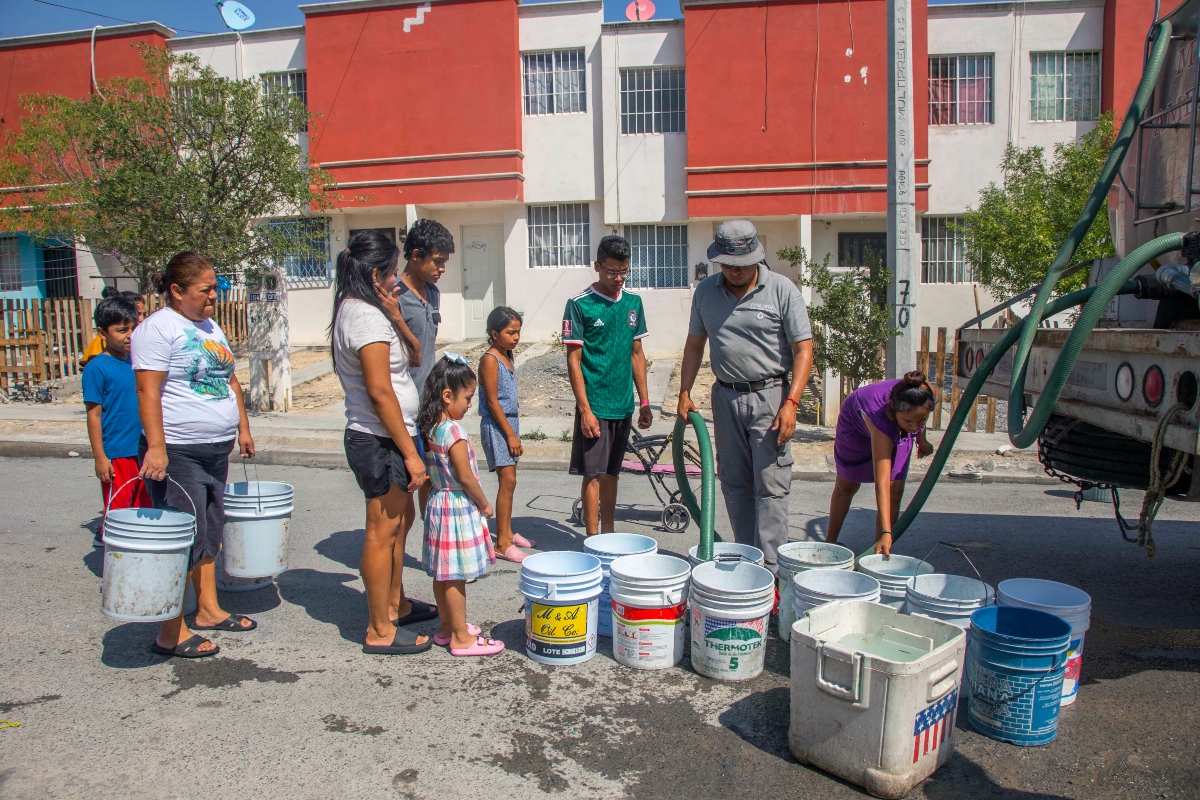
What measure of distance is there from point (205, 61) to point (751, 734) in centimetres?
2128

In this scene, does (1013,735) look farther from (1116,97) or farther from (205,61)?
(205,61)

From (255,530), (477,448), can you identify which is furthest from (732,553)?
(477,448)

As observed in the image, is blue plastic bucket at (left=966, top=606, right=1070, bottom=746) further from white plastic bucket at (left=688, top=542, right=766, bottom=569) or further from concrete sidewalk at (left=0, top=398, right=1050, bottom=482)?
concrete sidewalk at (left=0, top=398, right=1050, bottom=482)

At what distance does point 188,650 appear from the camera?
3.81 meters

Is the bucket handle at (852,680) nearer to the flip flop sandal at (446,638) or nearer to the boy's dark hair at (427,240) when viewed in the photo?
the flip flop sandal at (446,638)

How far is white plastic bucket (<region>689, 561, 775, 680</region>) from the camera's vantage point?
11.4ft

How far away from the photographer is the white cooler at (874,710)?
2.71 meters

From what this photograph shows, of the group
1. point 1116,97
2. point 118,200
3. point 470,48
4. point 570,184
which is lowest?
point 118,200

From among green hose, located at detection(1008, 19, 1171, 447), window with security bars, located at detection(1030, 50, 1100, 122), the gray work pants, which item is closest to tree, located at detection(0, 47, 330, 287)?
the gray work pants

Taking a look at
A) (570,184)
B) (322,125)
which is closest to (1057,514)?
(570,184)

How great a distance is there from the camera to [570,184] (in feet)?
59.6

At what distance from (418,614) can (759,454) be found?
6.54 feet

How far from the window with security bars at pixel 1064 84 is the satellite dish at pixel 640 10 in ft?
27.5

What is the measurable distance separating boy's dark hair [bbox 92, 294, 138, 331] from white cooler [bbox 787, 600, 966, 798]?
4372 millimetres
